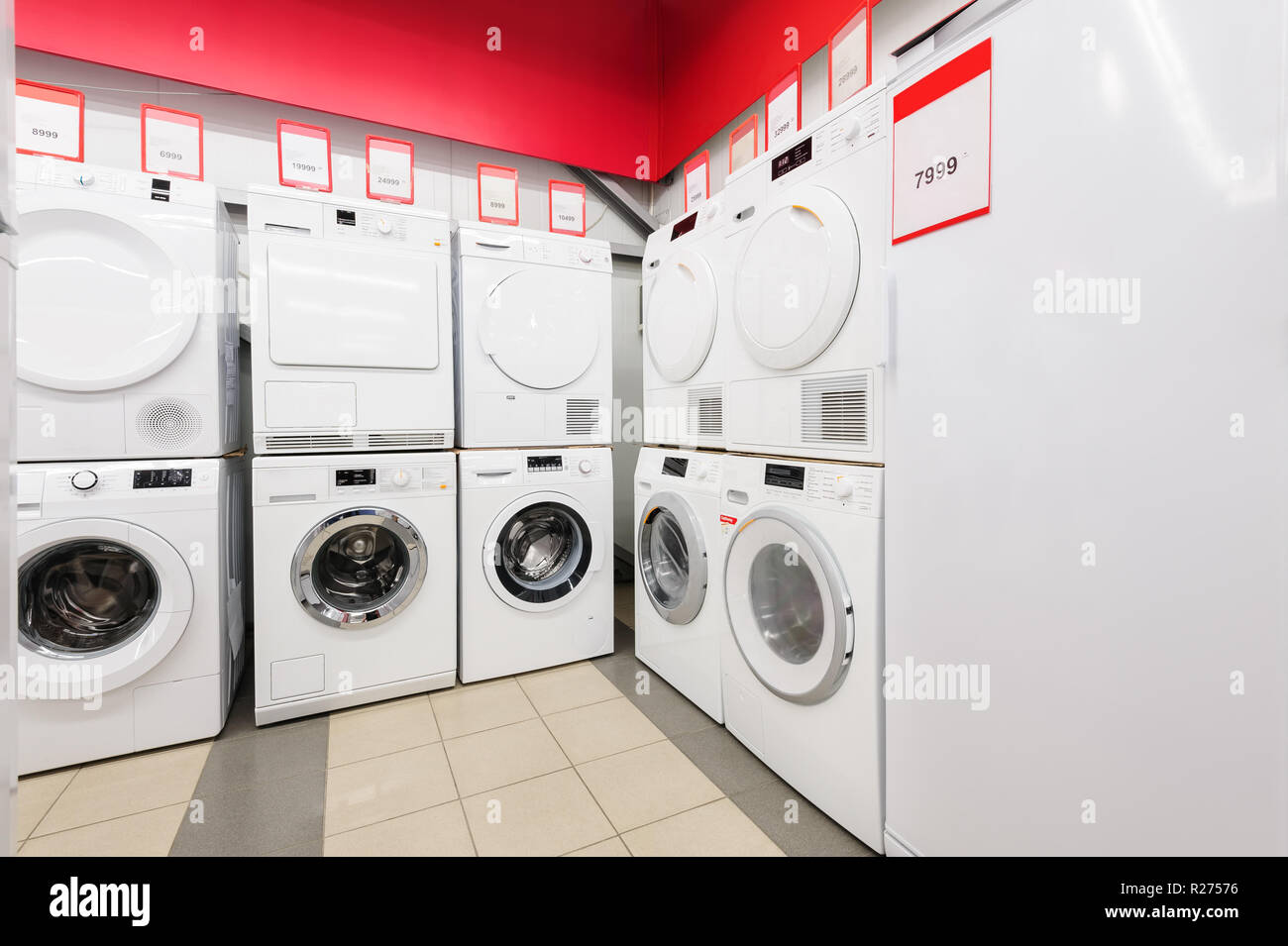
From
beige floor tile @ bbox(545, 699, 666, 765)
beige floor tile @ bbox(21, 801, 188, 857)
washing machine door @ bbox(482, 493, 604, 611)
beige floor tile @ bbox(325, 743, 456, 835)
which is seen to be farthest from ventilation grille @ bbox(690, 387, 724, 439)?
beige floor tile @ bbox(21, 801, 188, 857)

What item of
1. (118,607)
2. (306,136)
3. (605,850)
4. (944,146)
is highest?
(306,136)

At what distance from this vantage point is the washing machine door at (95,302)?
1842 mm

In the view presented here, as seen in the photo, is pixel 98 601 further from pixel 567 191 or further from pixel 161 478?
pixel 567 191

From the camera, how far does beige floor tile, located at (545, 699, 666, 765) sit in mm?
2051

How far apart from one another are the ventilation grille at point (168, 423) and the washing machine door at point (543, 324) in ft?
3.61

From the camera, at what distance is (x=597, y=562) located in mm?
2752

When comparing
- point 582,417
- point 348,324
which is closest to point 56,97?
point 348,324

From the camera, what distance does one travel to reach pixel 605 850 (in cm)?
155

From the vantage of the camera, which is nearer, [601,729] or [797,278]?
[797,278]

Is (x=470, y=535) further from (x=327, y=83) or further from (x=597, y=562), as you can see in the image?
(x=327, y=83)

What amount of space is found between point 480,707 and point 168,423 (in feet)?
5.17

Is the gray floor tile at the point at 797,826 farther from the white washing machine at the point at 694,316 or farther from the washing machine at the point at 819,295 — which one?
the white washing machine at the point at 694,316

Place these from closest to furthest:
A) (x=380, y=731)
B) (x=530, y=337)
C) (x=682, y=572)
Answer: (x=380, y=731) < (x=682, y=572) < (x=530, y=337)

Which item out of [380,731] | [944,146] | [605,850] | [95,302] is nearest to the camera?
[944,146]
